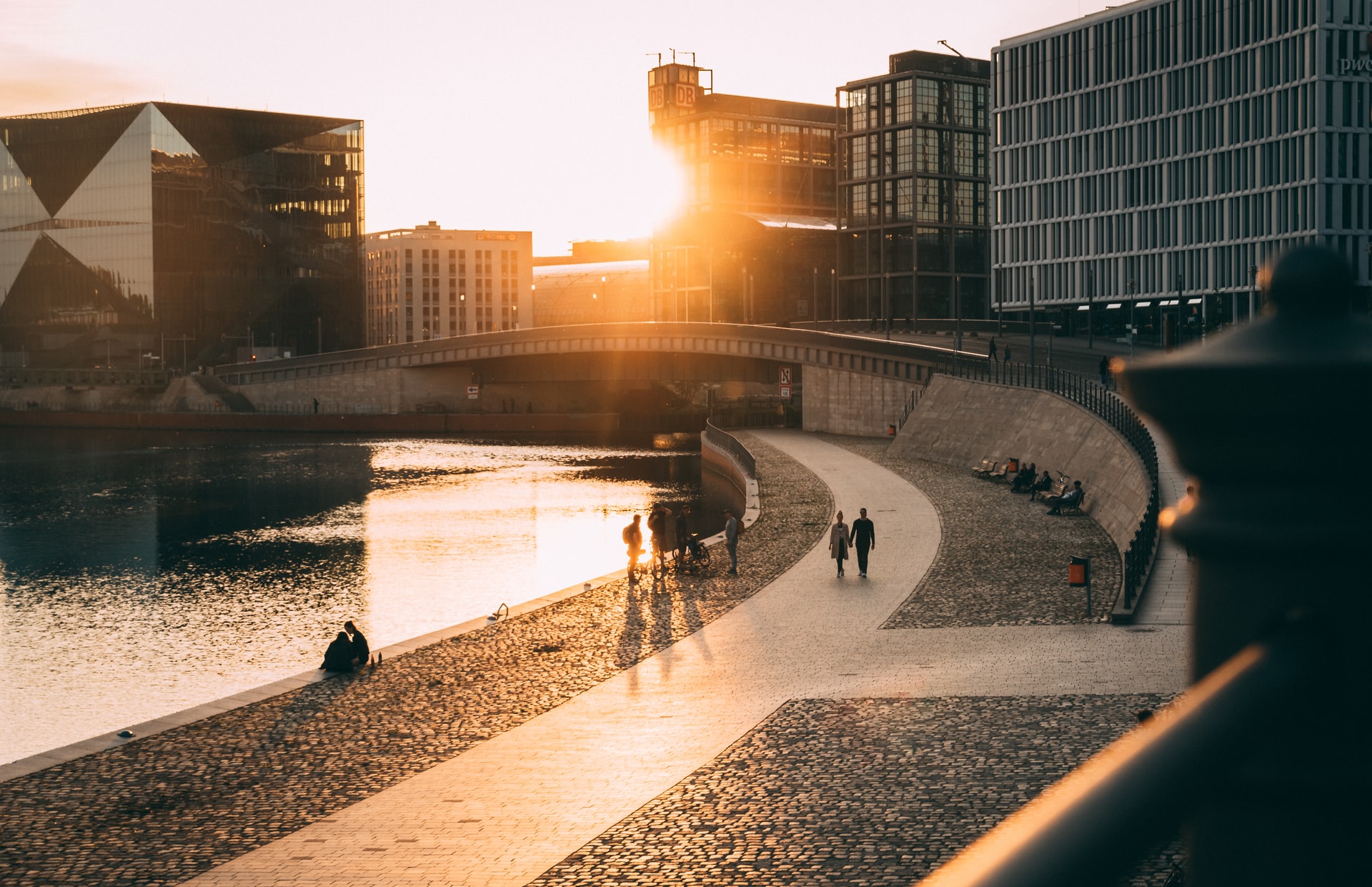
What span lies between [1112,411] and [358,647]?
31.5m

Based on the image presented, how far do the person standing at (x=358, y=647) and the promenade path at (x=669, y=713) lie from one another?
15.4 feet

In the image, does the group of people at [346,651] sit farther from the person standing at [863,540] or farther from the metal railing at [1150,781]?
the metal railing at [1150,781]

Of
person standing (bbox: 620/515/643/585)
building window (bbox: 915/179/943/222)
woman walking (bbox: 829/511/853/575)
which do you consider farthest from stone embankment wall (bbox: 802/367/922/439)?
building window (bbox: 915/179/943/222)

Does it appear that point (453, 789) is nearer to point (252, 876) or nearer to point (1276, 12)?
point (252, 876)

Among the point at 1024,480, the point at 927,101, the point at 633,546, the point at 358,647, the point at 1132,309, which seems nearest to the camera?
the point at 358,647

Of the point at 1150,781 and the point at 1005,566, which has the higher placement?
the point at 1150,781

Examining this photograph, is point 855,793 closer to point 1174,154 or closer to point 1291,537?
point 1291,537

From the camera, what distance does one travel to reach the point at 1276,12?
9519cm

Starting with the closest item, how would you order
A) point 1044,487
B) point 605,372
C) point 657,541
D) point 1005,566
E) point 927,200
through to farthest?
1. point 1005,566
2. point 657,541
3. point 1044,487
4. point 605,372
5. point 927,200

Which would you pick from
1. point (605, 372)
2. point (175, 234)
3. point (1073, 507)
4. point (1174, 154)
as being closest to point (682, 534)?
point (1073, 507)

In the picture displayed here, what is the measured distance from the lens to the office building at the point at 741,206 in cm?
16362

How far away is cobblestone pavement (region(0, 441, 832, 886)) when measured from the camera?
13.7 m

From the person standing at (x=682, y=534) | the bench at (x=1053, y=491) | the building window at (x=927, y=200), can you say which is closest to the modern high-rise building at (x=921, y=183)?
the building window at (x=927, y=200)

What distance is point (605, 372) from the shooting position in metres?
114
